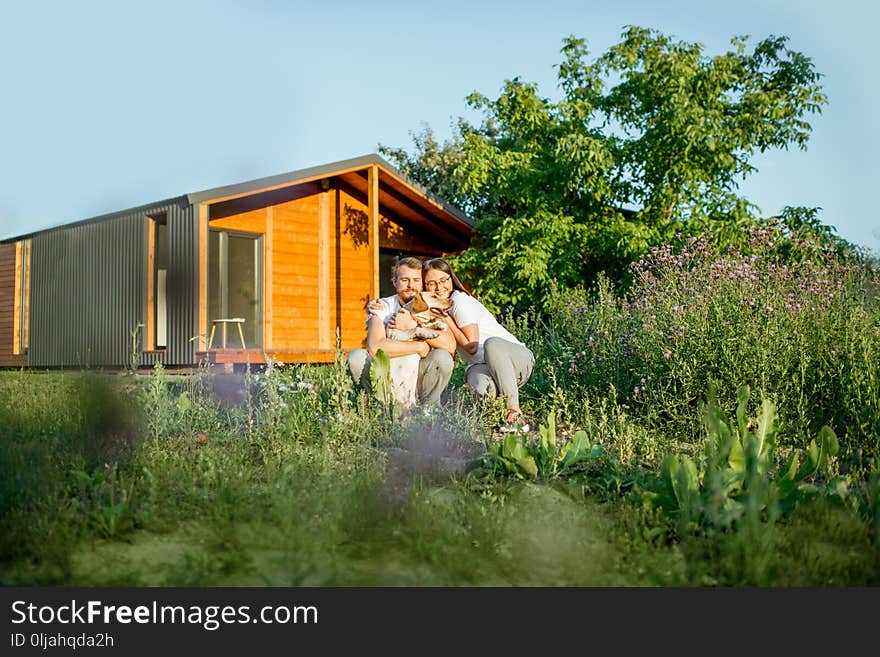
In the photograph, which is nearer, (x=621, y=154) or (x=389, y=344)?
(x=389, y=344)

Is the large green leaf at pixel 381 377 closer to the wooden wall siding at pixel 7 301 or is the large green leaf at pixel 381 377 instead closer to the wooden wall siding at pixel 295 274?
the wooden wall siding at pixel 295 274

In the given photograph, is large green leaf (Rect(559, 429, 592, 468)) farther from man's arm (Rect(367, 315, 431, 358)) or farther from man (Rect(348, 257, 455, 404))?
man's arm (Rect(367, 315, 431, 358))

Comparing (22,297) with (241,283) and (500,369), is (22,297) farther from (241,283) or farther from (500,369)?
(500,369)

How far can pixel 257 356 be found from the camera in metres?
11.3

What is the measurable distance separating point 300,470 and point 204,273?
8520mm

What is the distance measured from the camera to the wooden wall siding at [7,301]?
1605cm

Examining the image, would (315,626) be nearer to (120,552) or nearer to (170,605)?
(170,605)

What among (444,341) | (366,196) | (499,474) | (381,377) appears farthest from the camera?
(366,196)

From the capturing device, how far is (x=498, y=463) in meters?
3.49

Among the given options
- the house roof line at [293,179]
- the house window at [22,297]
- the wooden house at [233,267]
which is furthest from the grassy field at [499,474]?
the house window at [22,297]

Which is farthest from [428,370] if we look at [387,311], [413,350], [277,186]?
[277,186]

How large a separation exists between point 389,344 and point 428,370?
1.02 feet

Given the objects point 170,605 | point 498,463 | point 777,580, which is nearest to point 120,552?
point 170,605

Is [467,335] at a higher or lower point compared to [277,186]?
lower
